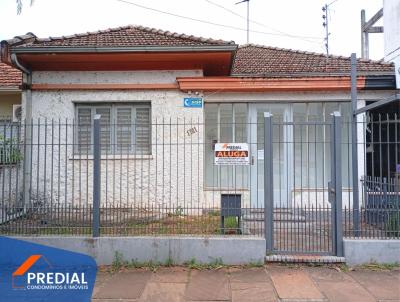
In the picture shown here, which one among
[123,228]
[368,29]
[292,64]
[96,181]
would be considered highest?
[368,29]

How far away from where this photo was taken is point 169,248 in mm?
5957

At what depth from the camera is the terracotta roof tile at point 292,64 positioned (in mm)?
9672

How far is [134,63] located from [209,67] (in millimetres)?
1805

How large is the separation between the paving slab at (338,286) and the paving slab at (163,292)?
6.00 feet

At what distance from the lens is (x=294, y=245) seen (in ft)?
20.6

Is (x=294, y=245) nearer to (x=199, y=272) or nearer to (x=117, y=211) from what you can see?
(x=199, y=272)

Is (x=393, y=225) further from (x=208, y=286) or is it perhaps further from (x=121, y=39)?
(x=121, y=39)

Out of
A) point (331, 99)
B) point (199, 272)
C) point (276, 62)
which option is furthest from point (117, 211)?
point (276, 62)

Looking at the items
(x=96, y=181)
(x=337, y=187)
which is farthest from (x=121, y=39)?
(x=337, y=187)

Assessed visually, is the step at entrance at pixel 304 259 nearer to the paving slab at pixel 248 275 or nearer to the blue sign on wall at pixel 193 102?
the paving slab at pixel 248 275

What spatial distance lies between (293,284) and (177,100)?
5.27 metres

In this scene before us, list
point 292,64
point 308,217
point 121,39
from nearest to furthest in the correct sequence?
point 308,217 → point 121,39 → point 292,64

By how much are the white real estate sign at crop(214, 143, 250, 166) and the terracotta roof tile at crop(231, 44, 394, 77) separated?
340 cm

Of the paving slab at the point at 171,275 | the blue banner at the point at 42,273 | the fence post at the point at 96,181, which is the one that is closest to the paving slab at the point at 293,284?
the paving slab at the point at 171,275
